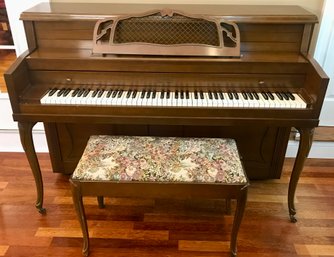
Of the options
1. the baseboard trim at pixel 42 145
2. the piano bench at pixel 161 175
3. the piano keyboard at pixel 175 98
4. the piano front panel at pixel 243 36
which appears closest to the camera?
the piano bench at pixel 161 175

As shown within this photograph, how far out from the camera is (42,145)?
233cm

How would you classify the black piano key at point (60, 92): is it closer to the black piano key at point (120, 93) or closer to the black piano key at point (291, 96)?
the black piano key at point (120, 93)

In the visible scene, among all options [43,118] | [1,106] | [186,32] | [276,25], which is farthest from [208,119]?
[1,106]

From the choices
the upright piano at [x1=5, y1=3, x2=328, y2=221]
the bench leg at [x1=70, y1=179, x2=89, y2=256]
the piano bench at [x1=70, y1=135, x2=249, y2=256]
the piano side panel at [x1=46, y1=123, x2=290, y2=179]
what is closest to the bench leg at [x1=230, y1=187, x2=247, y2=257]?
the piano bench at [x1=70, y1=135, x2=249, y2=256]

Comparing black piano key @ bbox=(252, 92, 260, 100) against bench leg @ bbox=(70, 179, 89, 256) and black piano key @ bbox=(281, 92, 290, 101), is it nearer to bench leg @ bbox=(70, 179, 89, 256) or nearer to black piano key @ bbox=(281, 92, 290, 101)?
black piano key @ bbox=(281, 92, 290, 101)

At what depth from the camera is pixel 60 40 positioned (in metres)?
1.63

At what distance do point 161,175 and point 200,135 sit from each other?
591 mm

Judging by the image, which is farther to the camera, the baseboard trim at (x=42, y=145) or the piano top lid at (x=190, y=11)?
the baseboard trim at (x=42, y=145)

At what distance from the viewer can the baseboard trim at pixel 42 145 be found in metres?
2.25

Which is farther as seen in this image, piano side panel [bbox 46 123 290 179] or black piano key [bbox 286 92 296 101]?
piano side panel [bbox 46 123 290 179]

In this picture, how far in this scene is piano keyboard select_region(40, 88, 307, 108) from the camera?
1493 mm

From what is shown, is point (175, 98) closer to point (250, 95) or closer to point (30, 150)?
point (250, 95)

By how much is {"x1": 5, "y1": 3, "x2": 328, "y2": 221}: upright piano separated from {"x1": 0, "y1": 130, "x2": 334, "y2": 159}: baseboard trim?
630 mm

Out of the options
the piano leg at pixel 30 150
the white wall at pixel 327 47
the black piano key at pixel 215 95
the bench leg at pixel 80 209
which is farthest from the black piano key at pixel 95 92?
the white wall at pixel 327 47
